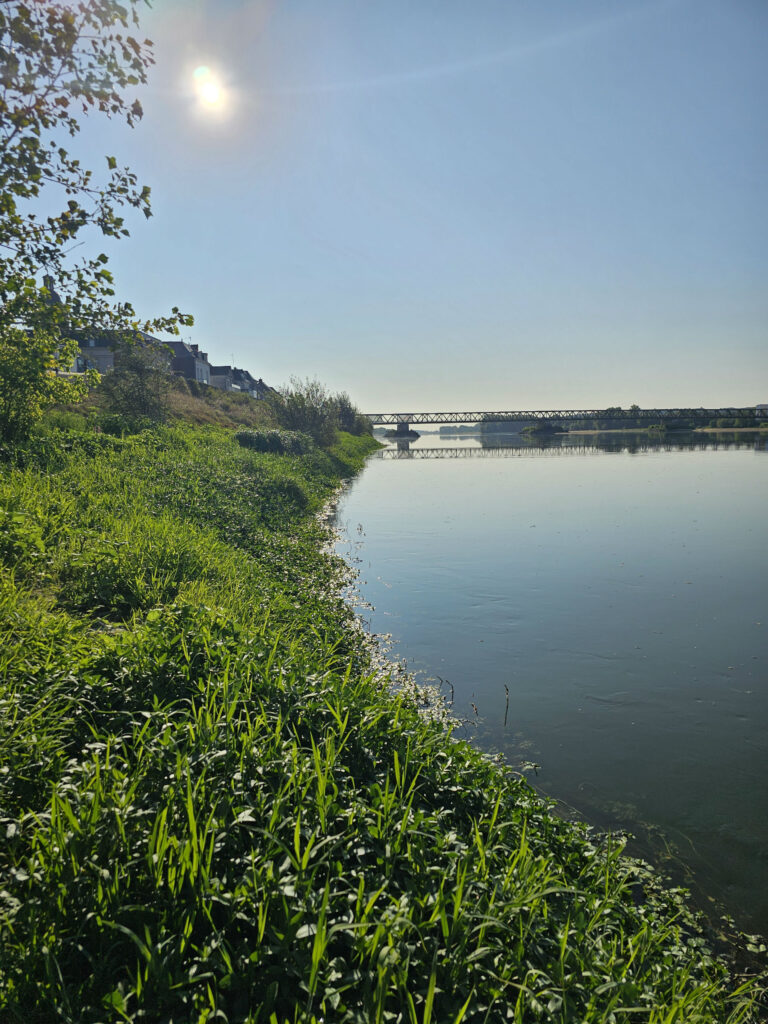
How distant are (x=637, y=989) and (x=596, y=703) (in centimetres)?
530

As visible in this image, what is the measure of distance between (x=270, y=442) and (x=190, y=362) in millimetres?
69583

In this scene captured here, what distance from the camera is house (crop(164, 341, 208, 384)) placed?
95.2 metres

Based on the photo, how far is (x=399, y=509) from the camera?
26.8 meters

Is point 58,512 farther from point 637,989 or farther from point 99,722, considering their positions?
point 637,989

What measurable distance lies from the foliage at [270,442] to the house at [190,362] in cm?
5750

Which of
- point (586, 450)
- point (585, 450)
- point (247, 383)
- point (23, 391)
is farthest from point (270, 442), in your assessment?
point (247, 383)

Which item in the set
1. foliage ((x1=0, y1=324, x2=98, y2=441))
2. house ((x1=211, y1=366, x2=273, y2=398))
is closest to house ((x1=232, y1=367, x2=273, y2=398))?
house ((x1=211, y1=366, x2=273, y2=398))

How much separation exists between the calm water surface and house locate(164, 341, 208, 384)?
81773 mm

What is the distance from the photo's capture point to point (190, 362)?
97.8 metres

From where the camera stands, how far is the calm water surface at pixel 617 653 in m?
5.70

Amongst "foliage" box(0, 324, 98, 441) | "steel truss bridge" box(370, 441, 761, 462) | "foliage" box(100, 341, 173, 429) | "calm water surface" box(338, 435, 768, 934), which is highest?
"foliage" box(100, 341, 173, 429)

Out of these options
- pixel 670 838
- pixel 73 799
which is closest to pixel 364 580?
pixel 670 838

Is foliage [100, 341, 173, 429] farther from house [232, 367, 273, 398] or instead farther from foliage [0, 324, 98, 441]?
house [232, 367, 273, 398]

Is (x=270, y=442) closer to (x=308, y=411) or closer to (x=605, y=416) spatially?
(x=308, y=411)
